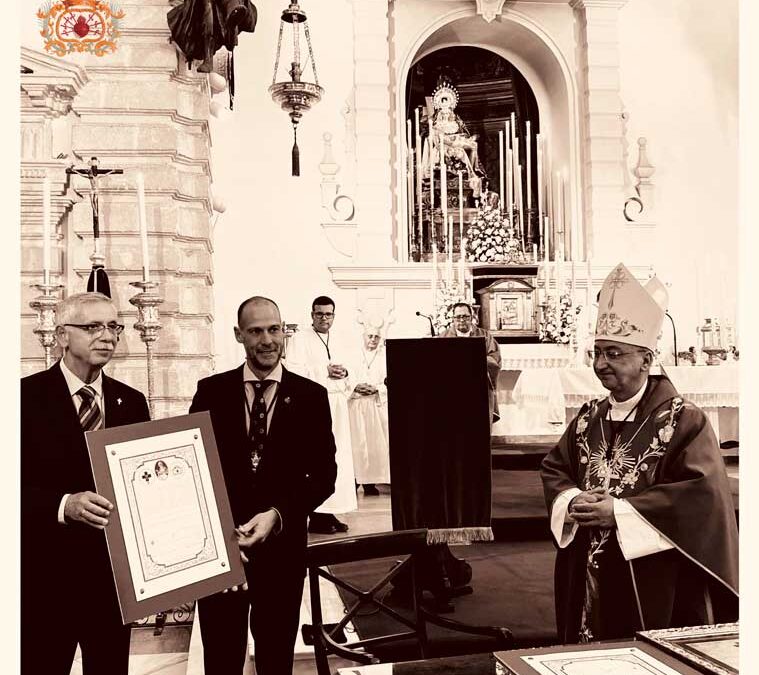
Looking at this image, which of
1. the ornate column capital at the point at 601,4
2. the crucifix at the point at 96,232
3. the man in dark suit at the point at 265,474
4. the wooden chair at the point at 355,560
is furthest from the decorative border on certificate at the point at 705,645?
the ornate column capital at the point at 601,4

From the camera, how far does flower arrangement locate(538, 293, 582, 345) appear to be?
8.82 meters

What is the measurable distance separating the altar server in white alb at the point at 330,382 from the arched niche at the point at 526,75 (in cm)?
368

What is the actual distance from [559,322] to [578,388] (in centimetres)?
195

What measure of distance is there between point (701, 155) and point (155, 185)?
8191 millimetres

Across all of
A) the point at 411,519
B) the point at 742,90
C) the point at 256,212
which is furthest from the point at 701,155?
the point at 742,90

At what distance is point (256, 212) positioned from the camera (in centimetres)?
982

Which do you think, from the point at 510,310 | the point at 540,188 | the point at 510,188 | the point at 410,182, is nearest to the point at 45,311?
the point at 510,310

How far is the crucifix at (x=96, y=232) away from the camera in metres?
4.38

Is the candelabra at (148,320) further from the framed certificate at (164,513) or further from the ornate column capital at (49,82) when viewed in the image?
the ornate column capital at (49,82)

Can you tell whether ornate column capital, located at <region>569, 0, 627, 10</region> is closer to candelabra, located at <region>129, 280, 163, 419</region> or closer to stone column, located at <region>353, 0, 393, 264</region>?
stone column, located at <region>353, 0, 393, 264</region>

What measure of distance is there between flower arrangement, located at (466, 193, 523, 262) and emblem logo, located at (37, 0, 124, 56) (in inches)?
220

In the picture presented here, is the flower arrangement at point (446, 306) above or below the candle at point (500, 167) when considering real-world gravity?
below

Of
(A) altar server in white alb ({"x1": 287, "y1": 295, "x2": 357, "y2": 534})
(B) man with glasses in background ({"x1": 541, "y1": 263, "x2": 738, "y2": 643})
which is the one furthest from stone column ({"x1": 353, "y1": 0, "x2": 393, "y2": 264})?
(B) man with glasses in background ({"x1": 541, "y1": 263, "x2": 738, "y2": 643})
